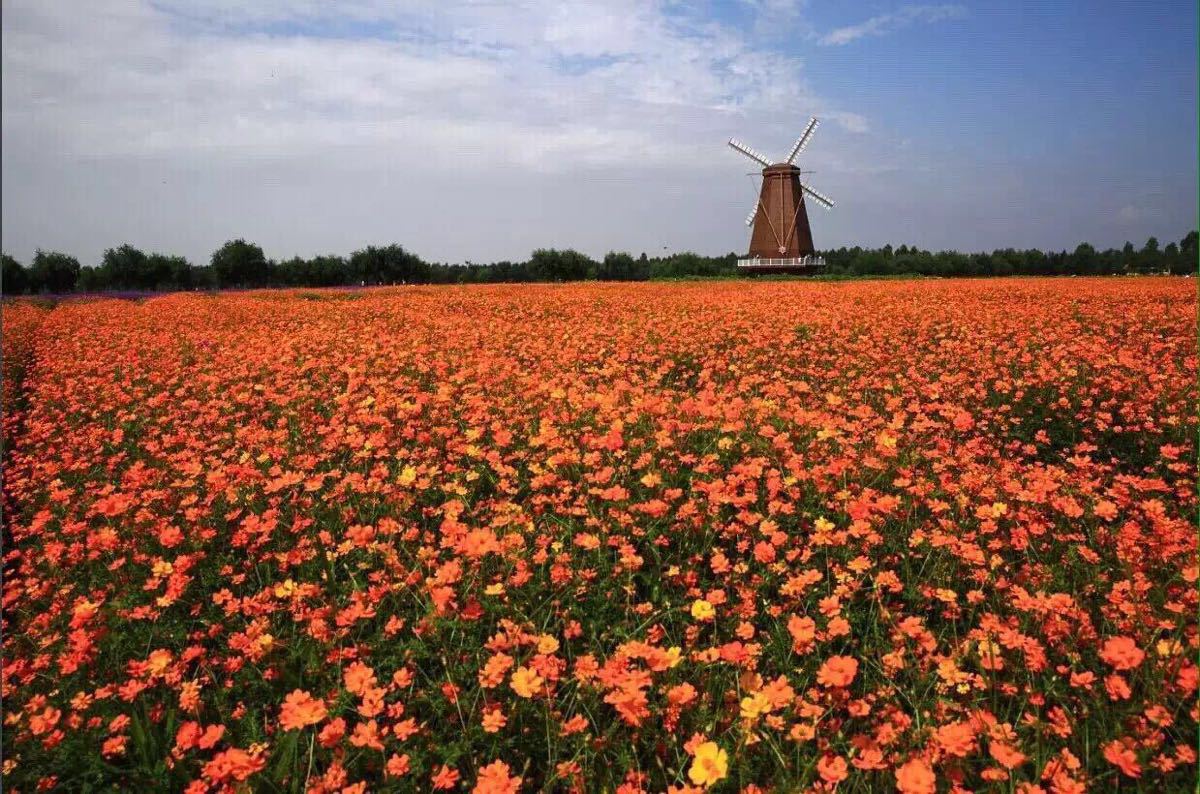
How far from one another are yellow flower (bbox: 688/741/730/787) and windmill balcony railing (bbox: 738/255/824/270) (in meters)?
40.3

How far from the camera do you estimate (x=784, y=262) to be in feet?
131

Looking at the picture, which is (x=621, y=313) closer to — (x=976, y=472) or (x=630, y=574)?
(x=976, y=472)

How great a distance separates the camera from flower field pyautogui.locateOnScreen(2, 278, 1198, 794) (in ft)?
7.41

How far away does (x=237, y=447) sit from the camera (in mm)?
5168

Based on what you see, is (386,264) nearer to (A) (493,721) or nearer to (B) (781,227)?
(B) (781,227)

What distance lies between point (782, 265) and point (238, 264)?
39.1m

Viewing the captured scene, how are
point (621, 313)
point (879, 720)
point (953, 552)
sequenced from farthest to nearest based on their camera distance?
point (621, 313)
point (953, 552)
point (879, 720)

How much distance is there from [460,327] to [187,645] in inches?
348

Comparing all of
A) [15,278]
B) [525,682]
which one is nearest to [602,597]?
[525,682]

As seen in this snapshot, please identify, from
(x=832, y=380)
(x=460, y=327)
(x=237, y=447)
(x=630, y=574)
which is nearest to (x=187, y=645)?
(x=630, y=574)

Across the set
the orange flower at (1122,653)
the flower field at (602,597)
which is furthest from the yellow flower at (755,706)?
the orange flower at (1122,653)

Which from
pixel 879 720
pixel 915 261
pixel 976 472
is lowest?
pixel 879 720

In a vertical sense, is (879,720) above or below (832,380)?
below

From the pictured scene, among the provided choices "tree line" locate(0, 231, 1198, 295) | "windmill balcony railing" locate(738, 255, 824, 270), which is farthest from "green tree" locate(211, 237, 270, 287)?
"windmill balcony railing" locate(738, 255, 824, 270)
